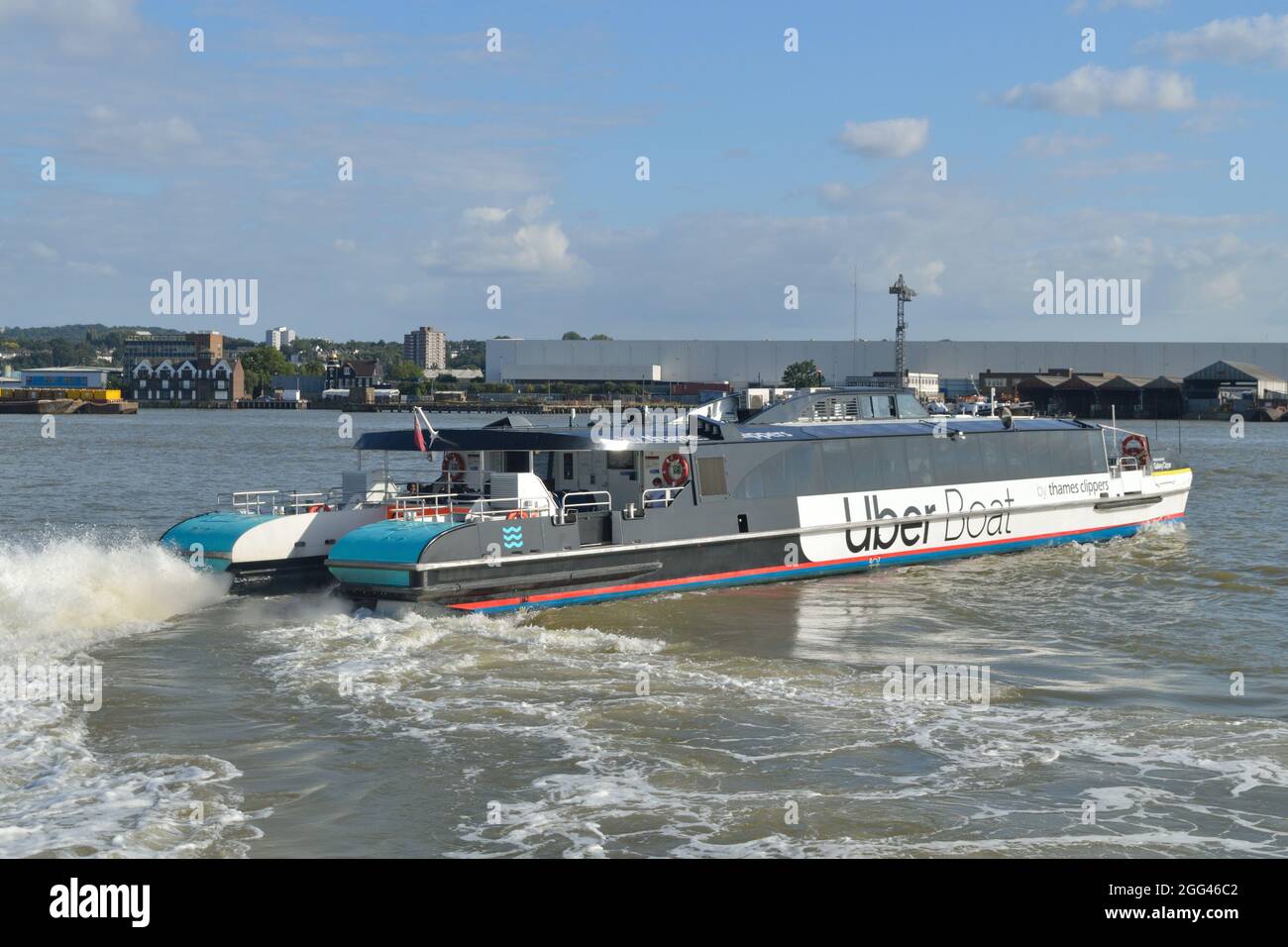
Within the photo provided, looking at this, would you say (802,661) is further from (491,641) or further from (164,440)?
(164,440)

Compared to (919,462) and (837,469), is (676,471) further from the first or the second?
(919,462)

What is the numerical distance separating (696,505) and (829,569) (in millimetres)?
3470

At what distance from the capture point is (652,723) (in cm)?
1293

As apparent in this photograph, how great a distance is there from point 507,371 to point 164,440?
3390 inches

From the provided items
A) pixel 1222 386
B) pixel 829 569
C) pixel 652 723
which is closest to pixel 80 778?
pixel 652 723

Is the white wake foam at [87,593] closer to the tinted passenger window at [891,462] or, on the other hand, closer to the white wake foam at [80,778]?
the white wake foam at [80,778]

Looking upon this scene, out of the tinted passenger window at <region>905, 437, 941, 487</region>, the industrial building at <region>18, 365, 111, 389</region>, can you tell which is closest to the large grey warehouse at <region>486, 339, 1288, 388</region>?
the industrial building at <region>18, 365, 111, 389</region>

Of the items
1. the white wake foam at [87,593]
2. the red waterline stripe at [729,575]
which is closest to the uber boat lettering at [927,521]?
the red waterline stripe at [729,575]

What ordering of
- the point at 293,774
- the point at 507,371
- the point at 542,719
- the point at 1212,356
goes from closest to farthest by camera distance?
the point at 293,774 < the point at 542,719 < the point at 1212,356 < the point at 507,371

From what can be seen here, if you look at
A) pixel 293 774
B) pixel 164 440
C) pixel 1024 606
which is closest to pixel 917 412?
pixel 1024 606

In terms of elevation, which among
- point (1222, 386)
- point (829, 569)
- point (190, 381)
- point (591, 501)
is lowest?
point (829, 569)

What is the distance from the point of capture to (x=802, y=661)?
16.2 m
